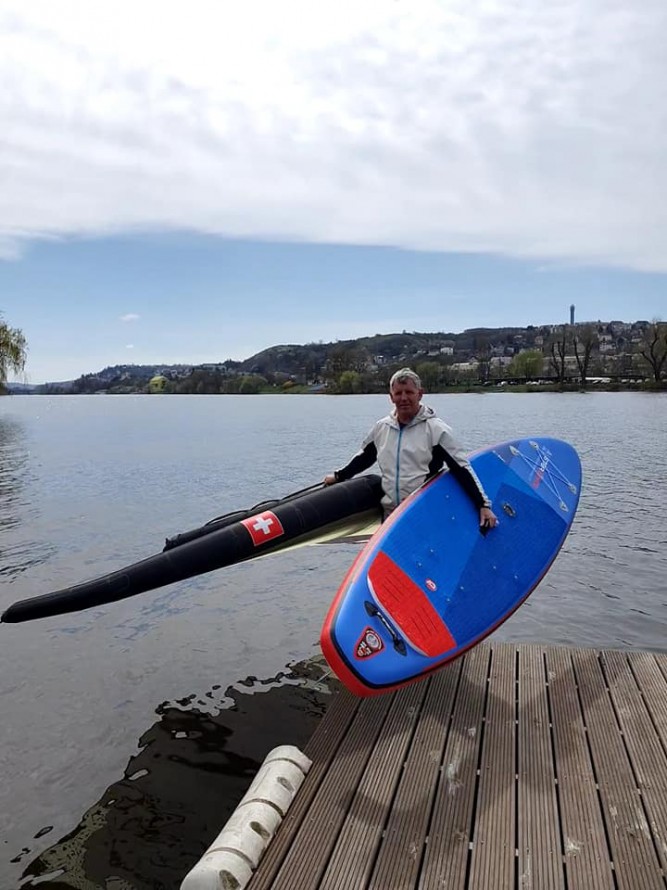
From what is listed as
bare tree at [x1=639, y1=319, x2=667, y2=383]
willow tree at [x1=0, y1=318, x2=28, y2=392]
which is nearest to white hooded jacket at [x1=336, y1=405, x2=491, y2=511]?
willow tree at [x1=0, y1=318, x2=28, y2=392]

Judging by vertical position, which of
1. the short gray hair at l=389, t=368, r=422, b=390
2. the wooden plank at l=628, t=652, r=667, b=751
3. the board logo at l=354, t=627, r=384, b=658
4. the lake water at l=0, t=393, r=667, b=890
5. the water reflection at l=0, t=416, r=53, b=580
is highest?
the short gray hair at l=389, t=368, r=422, b=390

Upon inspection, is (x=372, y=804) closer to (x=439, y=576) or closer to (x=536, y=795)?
(x=536, y=795)

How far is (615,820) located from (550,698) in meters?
1.51

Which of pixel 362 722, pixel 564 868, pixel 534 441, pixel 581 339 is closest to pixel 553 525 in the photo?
pixel 534 441

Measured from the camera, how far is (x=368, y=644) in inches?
178

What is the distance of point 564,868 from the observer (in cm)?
332

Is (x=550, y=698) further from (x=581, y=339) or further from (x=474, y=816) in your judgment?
(x=581, y=339)

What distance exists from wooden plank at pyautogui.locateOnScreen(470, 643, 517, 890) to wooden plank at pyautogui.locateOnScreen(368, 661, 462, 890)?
0.94ft

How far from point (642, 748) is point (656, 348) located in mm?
94313

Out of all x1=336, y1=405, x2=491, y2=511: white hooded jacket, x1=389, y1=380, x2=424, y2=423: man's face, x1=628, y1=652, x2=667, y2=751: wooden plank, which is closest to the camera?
x1=628, y1=652, x2=667, y2=751: wooden plank

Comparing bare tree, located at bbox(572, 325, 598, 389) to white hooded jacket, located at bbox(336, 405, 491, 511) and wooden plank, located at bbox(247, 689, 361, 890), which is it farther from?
wooden plank, located at bbox(247, 689, 361, 890)

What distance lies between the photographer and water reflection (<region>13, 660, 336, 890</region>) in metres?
4.38

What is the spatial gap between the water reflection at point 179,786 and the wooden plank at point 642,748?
2.68 meters

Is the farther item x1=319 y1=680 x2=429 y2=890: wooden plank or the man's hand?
the man's hand
